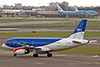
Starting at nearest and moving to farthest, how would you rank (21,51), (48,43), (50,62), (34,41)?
(50,62), (21,51), (48,43), (34,41)

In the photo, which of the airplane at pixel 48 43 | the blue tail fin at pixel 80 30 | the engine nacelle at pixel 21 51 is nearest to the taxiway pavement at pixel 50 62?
the engine nacelle at pixel 21 51

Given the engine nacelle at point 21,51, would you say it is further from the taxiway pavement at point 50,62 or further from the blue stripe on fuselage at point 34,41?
the blue stripe on fuselage at point 34,41

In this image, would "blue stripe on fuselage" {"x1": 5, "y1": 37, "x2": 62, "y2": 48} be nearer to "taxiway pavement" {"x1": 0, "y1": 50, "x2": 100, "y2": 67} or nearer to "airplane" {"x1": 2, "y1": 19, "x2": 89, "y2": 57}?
"airplane" {"x1": 2, "y1": 19, "x2": 89, "y2": 57}

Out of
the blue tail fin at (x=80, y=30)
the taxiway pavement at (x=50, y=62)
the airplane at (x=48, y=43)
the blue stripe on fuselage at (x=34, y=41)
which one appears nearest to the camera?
the taxiway pavement at (x=50, y=62)

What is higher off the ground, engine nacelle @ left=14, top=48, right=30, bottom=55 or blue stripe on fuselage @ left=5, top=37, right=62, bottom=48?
blue stripe on fuselage @ left=5, top=37, right=62, bottom=48

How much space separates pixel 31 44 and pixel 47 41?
3.31m

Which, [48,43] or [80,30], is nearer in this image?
[80,30]

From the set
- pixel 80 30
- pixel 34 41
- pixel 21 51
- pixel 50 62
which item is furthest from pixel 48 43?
pixel 80 30

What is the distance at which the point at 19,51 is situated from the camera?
44156mm

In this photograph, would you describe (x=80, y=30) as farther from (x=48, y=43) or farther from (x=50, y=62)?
(x=50, y=62)

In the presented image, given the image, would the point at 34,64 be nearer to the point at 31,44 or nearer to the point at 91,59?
the point at 31,44

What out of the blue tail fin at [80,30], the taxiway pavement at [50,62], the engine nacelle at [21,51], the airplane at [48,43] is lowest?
the taxiway pavement at [50,62]

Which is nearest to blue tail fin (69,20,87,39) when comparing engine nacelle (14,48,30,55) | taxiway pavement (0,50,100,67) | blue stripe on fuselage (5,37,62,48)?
blue stripe on fuselage (5,37,62,48)

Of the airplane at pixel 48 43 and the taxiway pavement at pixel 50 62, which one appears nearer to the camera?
the taxiway pavement at pixel 50 62
